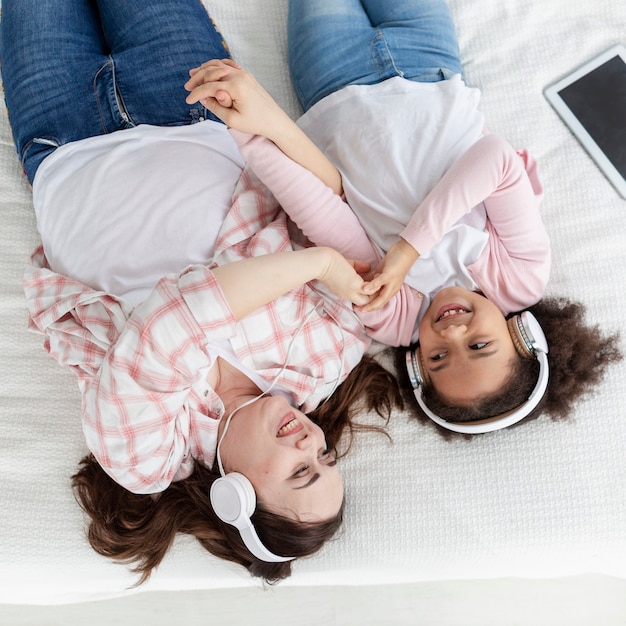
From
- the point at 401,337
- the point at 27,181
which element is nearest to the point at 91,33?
the point at 27,181

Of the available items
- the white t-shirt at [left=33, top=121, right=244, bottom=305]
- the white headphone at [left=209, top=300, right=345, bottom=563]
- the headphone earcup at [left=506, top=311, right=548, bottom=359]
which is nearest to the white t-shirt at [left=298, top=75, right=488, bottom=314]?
the headphone earcup at [left=506, top=311, right=548, bottom=359]

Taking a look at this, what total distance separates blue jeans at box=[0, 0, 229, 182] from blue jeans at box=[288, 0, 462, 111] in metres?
0.23

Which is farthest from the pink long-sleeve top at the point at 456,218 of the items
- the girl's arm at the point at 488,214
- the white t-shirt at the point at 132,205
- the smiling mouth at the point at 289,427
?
the smiling mouth at the point at 289,427

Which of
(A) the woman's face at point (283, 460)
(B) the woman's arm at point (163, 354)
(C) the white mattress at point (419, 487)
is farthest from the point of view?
(C) the white mattress at point (419, 487)

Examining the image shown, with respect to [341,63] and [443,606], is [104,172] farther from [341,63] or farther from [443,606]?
[443,606]

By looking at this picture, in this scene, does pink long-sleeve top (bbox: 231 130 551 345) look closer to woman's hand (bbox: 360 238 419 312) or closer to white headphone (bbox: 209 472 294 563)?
woman's hand (bbox: 360 238 419 312)

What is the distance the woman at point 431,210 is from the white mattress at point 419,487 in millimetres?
91

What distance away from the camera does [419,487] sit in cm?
111

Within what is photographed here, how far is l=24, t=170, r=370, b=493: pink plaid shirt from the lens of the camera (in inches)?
33.5

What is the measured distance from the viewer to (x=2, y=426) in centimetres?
112

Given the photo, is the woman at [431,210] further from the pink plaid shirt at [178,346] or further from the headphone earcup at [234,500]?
the headphone earcup at [234,500]

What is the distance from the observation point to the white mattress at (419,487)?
3.50 feet

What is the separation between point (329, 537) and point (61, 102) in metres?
0.92

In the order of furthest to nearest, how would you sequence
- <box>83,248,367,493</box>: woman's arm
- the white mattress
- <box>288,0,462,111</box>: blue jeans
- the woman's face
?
<box>288,0,462,111</box>: blue jeans
the white mattress
the woman's face
<box>83,248,367,493</box>: woman's arm
